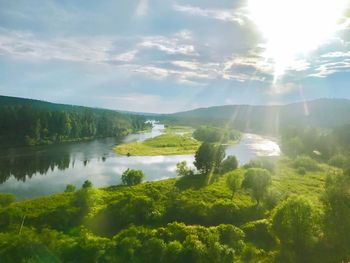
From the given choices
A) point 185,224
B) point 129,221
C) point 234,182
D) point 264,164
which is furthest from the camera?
point 264,164

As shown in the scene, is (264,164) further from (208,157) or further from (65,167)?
(65,167)

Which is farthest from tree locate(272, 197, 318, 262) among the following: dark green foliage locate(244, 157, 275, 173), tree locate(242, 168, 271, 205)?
dark green foliage locate(244, 157, 275, 173)

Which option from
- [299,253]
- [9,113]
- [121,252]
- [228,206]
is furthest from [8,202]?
[9,113]

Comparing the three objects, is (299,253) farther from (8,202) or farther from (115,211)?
(8,202)

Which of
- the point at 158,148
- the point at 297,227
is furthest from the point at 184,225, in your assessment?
the point at 158,148

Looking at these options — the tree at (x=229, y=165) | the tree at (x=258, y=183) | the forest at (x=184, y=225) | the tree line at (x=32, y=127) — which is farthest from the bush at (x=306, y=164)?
the tree line at (x=32, y=127)

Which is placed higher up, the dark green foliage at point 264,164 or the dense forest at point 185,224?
the dark green foliage at point 264,164

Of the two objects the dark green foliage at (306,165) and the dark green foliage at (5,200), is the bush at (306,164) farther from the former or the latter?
the dark green foliage at (5,200)
